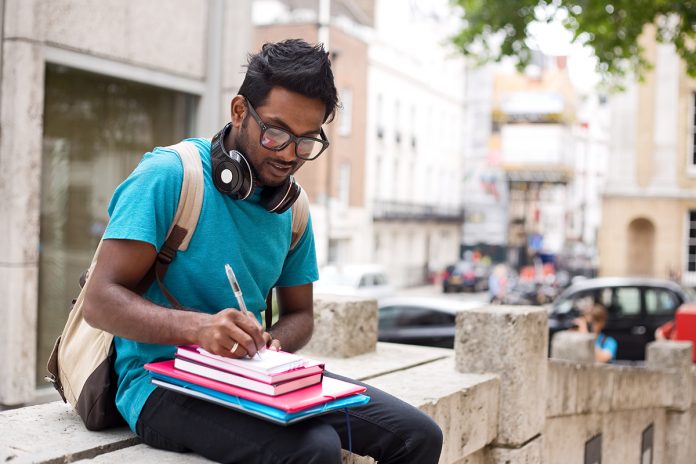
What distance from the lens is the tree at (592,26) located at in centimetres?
1366

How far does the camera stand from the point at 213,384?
8.17ft

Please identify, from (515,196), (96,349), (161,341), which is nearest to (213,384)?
(161,341)

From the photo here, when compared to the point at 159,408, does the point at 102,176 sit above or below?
above

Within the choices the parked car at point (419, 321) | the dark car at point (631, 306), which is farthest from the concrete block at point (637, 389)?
the dark car at point (631, 306)

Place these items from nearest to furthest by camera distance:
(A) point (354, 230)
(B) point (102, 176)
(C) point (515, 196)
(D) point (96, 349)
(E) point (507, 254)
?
(D) point (96, 349) < (B) point (102, 176) < (A) point (354, 230) < (E) point (507, 254) < (C) point (515, 196)

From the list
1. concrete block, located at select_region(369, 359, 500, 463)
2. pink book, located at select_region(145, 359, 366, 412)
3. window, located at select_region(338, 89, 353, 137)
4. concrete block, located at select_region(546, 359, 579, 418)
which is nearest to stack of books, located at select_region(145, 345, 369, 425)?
pink book, located at select_region(145, 359, 366, 412)

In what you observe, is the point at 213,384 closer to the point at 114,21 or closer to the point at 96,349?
the point at 96,349

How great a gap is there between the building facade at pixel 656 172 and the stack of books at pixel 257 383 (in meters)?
32.3

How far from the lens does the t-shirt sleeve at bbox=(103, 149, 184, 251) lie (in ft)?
8.34

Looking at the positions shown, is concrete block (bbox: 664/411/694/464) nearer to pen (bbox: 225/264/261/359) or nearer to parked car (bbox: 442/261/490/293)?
pen (bbox: 225/264/261/359)

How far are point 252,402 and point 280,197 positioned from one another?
2.38 feet

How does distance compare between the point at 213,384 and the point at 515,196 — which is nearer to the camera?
the point at 213,384

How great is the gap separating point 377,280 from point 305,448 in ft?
75.1

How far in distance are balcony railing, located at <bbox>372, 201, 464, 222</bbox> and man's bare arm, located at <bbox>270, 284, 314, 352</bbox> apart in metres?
38.6
